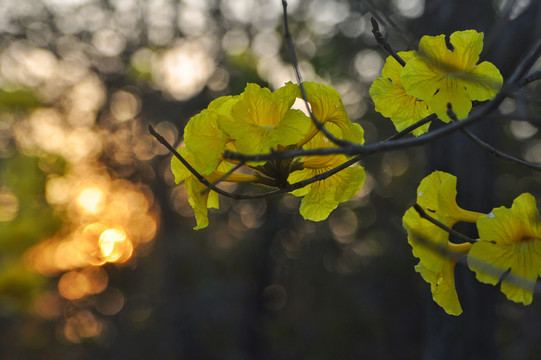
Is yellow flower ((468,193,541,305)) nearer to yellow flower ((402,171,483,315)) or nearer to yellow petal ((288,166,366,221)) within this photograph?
yellow flower ((402,171,483,315))

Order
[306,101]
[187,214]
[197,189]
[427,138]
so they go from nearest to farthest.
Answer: [427,138]
[306,101]
[197,189]
[187,214]

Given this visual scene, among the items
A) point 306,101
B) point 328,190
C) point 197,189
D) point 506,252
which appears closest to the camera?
point 306,101

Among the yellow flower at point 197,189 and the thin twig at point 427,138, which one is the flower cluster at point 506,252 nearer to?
the thin twig at point 427,138

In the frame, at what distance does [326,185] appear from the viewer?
1.30 meters

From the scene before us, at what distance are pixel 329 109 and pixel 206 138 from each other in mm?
318

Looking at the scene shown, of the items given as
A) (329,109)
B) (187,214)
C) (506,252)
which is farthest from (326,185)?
(187,214)

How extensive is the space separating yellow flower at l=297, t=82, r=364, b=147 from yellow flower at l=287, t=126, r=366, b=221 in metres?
0.04

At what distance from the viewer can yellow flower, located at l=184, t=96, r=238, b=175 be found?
1.08 metres

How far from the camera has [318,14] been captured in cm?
582

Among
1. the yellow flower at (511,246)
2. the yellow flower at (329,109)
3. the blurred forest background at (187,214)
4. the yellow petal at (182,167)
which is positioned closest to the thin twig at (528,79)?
the yellow flower at (511,246)

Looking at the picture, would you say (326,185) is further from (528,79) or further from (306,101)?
(528,79)

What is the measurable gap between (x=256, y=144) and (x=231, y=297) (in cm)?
1070

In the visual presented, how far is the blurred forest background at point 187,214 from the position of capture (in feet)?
20.7

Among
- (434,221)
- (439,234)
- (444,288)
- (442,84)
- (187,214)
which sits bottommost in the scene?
(187,214)
